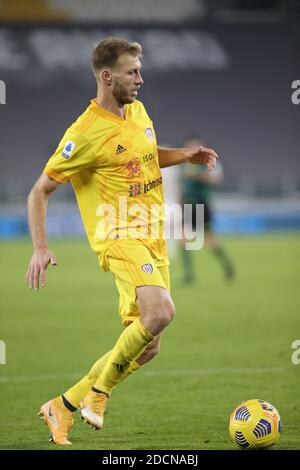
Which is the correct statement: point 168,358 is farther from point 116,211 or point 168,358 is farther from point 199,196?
point 199,196

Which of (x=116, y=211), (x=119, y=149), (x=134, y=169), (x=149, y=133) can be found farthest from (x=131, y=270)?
(x=149, y=133)

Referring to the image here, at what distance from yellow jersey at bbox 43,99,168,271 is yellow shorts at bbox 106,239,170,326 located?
7 centimetres

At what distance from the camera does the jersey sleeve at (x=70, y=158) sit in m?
5.39

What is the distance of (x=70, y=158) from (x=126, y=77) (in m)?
0.59

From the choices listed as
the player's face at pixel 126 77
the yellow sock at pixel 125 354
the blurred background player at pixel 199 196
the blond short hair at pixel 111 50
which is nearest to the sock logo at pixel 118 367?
the yellow sock at pixel 125 354

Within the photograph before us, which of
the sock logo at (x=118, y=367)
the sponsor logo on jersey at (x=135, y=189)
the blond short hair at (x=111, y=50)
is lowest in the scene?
the sock logo at (x=118, y=367)

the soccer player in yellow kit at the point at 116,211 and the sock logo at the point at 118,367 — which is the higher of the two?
the soccer player in yellow kit at the point at 116,211

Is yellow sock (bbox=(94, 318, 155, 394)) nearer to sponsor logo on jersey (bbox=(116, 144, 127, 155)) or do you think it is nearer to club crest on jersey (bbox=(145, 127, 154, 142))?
sponsor logo on jersey (bbox=(116, 144, 127, 155))

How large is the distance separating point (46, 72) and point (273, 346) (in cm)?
2405

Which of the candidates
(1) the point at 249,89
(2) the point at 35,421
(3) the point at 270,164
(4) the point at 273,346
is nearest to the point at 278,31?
(1) the point at 249,89

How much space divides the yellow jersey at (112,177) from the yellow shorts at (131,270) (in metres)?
0.07

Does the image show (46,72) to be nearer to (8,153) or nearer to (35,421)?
(8,153)

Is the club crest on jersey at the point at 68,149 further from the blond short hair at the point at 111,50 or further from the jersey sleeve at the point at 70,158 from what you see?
the blond short hair at the point at 111,50
